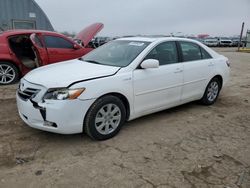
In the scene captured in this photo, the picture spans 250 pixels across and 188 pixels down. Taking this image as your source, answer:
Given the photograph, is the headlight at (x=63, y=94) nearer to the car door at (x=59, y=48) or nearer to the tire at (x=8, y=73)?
the car door at (x=59, y=48)

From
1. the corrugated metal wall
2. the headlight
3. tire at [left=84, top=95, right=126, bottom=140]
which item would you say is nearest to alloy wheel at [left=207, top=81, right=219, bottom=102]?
tire at [left=84, top=95, right=126, bottom=140]

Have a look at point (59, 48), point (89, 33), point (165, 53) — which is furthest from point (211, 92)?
point (89, 33)

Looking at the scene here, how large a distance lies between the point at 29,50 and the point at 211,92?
5.58 metres

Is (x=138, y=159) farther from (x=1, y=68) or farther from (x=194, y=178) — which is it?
(x=1, y=68)

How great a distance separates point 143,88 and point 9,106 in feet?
9.49

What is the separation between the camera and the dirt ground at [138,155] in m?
2.72

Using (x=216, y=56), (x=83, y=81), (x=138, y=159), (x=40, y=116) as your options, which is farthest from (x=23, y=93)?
(x=216, y=56)

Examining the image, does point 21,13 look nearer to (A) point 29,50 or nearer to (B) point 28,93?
(A) point 29,50

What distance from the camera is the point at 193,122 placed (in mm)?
4430

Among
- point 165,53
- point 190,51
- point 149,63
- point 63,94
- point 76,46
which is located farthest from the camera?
point 76,46

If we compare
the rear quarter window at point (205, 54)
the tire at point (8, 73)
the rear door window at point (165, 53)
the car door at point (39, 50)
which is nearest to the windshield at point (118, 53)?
the rear door window at point (165, 53)

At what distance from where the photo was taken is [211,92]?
5.36 meters

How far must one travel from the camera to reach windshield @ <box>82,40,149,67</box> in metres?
3.98

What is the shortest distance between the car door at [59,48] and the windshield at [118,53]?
8.79 ft
